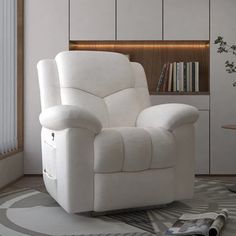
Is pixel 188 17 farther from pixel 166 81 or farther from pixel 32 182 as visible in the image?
pixel 32 182

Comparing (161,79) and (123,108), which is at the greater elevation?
(161,79)

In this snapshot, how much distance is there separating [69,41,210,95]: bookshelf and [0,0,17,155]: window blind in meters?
0.69

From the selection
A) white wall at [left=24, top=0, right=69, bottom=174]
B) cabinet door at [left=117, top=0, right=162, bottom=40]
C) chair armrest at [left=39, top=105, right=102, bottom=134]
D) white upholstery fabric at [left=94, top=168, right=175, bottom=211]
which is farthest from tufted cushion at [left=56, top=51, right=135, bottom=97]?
white wall at [left=24, top=0, right=69, bottom=174]

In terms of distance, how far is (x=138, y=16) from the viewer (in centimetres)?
418

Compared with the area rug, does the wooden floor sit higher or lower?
lower

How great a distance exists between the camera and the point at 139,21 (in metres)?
4.18

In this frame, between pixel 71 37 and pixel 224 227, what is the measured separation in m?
2.61

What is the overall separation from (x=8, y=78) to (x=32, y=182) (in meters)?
1.01

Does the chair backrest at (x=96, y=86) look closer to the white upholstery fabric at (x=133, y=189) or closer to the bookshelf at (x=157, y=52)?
the white upholstery fabric at (x=133, y=189)

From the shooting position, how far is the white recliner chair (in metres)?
2.39

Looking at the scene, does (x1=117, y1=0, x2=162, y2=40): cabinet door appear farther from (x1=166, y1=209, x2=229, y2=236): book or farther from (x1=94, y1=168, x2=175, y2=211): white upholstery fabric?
(x1=166, y1=209, x2=229, y2=236): book

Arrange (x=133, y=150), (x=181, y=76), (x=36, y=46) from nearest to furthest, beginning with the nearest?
1. (x=133, y=150)
2. (x=36, y=46)
3. (x=181, y=76)

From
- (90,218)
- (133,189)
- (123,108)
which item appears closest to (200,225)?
(133,189)

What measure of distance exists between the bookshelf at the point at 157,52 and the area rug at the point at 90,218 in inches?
65.8
